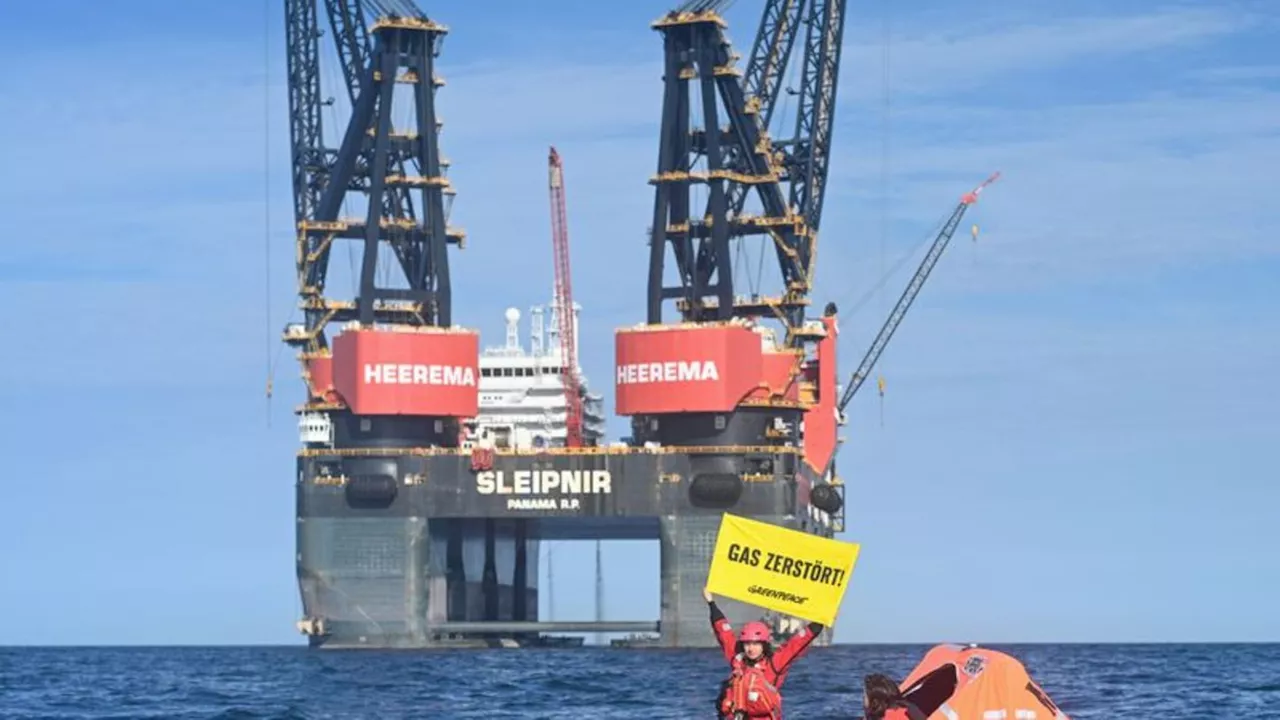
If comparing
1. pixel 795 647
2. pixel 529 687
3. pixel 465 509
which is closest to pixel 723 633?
pixel 795 647

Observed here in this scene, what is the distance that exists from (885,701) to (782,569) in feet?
25.3

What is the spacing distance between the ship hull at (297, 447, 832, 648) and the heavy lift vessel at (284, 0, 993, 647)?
0.10 metres

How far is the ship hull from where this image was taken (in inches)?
4488

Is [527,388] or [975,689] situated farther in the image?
[527,388]

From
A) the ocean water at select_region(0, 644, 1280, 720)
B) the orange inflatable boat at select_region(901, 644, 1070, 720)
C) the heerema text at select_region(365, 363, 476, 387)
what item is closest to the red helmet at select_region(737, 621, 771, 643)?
the orange inflatable boat at select_region(901, 644, 1070, 720)

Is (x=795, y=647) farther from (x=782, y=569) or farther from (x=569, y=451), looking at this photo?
(x=569, y=451)

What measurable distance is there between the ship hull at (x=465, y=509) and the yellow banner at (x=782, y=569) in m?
81.3

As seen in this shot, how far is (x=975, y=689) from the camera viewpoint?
2302 cm

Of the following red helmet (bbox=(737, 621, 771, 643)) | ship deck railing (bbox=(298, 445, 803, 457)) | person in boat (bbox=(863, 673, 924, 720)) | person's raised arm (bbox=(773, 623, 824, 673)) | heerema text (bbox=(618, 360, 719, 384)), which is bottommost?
person in boat (bbox=(863, 673, 924, 720))

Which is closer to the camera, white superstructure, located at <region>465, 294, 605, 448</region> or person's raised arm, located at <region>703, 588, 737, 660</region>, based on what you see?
person's raised arm, located at <region>703, 588, 737, 660</region>

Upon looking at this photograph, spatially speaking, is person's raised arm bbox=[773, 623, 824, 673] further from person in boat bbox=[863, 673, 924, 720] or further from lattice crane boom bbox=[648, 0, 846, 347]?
lattice crane boom bbox=[648, 0, 846, 347]

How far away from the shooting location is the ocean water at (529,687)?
2376 inches

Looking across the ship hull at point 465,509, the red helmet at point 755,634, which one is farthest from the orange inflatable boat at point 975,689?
the ship hull at point 465,509

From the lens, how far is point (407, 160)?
12438 cm
